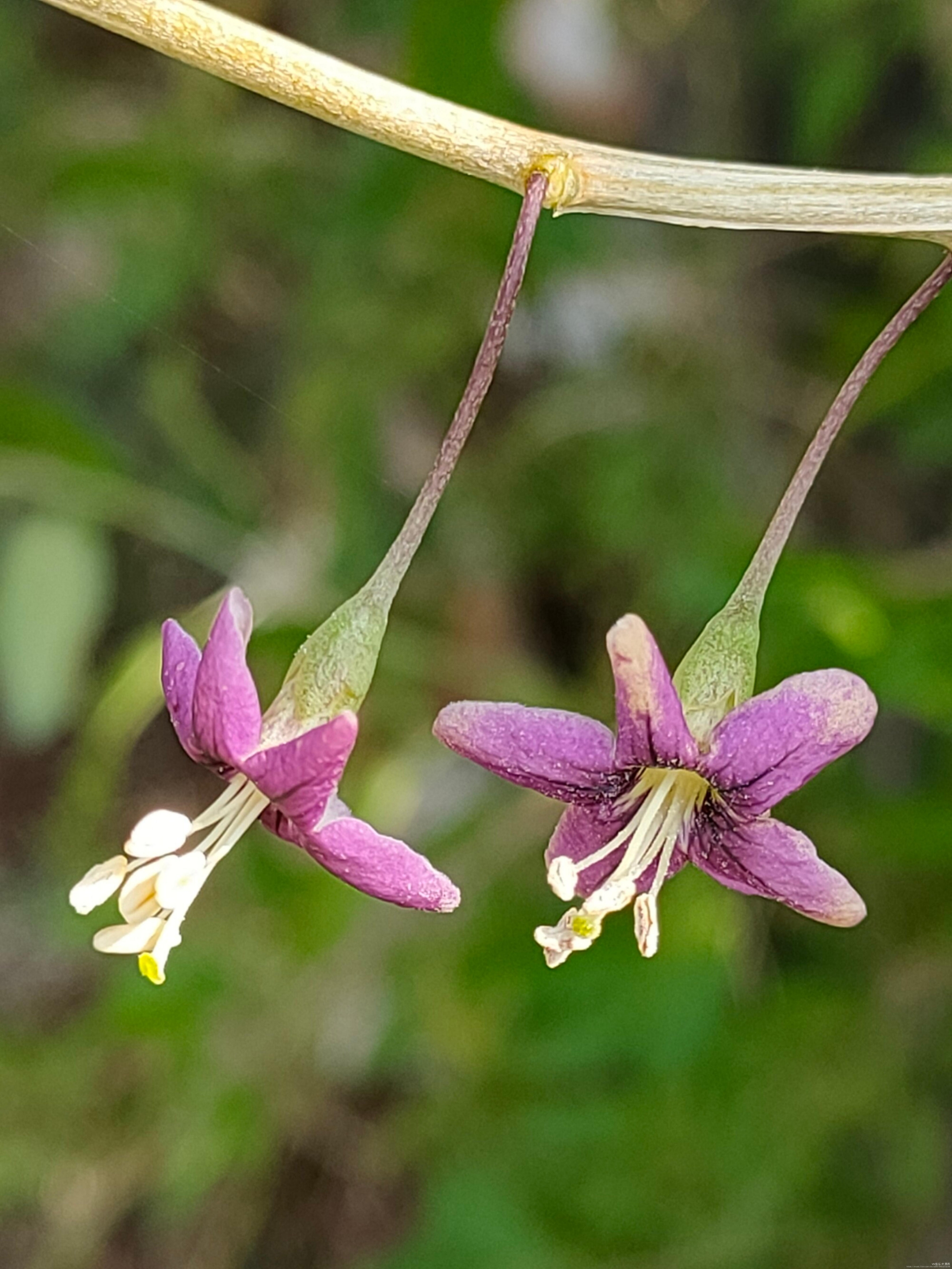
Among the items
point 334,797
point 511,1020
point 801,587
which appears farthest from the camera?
point 511,1020

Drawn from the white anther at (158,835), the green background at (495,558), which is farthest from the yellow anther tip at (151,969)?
the green background at (495,558)

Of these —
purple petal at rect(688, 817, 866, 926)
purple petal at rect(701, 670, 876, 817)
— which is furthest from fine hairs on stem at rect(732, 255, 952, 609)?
purple petal at rect(688, 817, 866, 926)

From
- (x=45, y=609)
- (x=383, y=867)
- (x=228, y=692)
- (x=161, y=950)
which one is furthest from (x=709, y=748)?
(x=45, y=609)

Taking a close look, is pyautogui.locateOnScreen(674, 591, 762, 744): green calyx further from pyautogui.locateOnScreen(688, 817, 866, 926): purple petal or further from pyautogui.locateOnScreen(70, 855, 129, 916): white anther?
pyautogui.locateOnScreen(70, 855, 129, 916): white anther

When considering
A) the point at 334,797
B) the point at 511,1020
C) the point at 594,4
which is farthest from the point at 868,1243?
the point at 594,4

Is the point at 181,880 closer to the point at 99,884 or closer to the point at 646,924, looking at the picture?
the point at 99,884

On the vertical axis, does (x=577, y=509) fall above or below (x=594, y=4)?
below

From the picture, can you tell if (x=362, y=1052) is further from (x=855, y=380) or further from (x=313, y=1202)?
(x=855, y=380)
